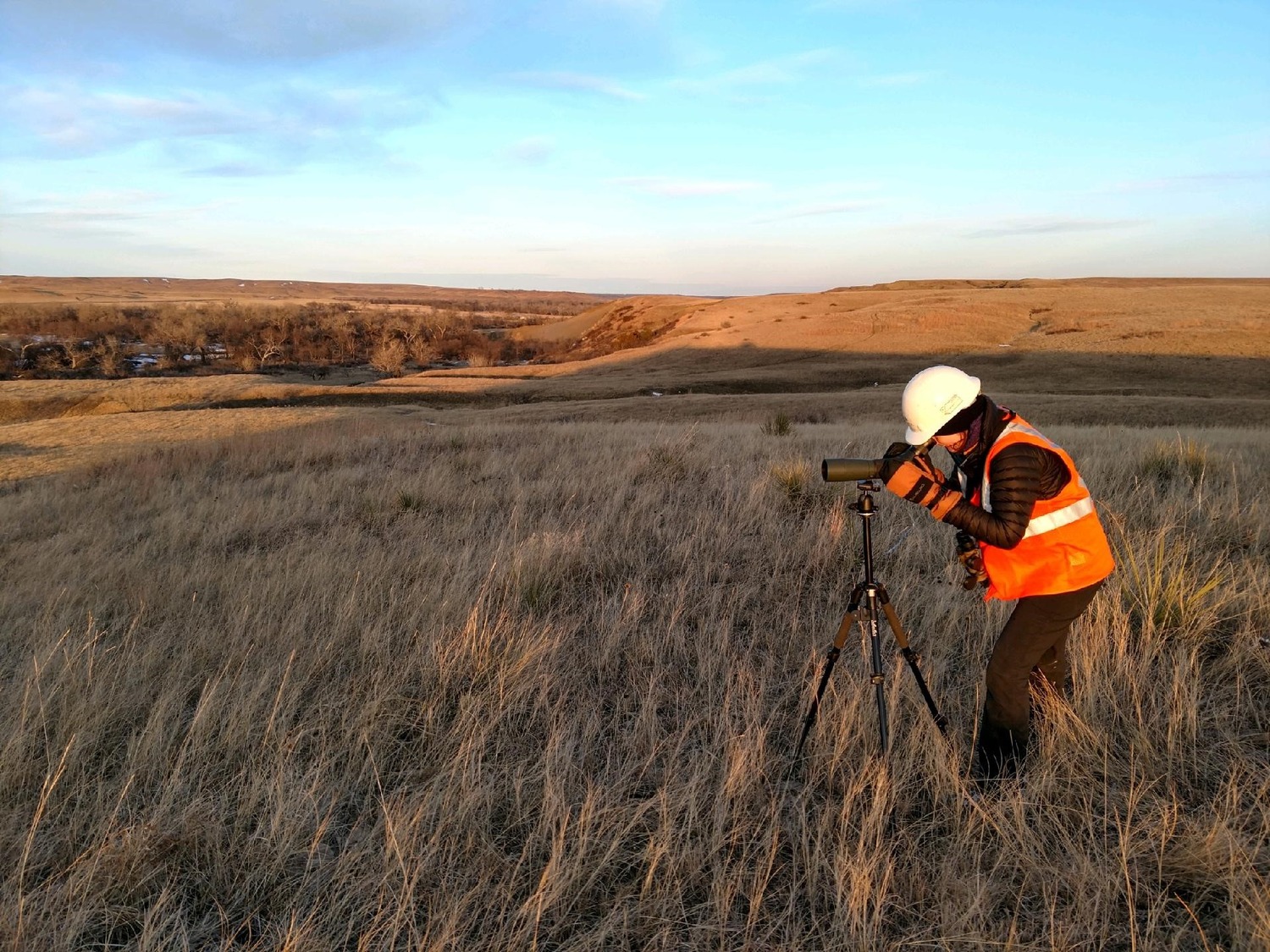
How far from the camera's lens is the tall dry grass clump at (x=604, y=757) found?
212 centimetres

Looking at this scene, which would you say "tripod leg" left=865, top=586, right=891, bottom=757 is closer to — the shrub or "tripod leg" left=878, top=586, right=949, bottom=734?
"tripod leg" left=878, top=586, right=949, bottom=734

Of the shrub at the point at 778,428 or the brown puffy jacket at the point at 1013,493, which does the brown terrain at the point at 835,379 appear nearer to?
the shrub at the point at 778,428

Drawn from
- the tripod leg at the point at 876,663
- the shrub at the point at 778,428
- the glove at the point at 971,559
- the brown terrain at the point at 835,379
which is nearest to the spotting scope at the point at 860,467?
the glove at the point at 971,559

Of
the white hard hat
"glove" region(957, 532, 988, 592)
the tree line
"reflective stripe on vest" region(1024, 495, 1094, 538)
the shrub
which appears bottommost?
the shrub

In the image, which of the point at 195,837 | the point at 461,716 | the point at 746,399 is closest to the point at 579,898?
the point at 461,716

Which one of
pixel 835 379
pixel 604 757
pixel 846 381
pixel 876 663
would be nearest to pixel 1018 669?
pixel 876 663

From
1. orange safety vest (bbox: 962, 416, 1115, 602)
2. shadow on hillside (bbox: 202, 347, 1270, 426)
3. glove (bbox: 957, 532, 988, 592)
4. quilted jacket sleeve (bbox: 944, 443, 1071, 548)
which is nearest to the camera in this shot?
quilted jacket sleeve (bbox: 944, 443, 1071, 548)

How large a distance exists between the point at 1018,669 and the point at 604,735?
5.76 feet

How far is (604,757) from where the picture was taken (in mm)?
2936

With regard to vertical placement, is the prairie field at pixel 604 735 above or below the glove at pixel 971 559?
below

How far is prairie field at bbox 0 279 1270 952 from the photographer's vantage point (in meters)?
2.13

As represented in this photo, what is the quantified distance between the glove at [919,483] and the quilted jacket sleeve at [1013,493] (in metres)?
0.04

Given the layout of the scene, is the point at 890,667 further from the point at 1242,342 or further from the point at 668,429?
the point at 1242,342

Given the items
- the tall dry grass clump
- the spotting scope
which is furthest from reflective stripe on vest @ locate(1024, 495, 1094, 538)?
the tall dry grass clump
